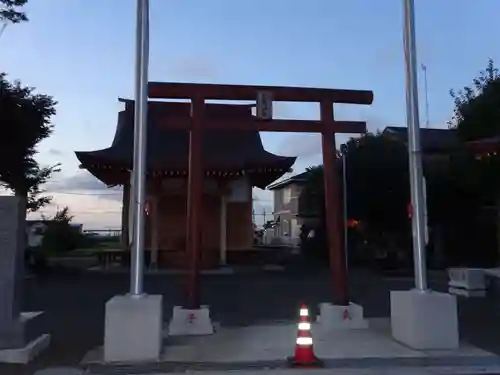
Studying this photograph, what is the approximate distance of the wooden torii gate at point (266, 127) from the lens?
11125mm

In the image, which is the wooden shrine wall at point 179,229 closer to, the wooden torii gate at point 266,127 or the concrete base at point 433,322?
the wooden torii gate at point 266,127

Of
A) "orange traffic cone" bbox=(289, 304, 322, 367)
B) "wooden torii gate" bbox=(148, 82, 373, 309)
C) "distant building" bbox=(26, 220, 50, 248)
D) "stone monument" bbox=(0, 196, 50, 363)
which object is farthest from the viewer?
"distant building" bbox=(26, 220, 50, 248)

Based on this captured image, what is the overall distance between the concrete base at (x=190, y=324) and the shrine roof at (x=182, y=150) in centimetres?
1390

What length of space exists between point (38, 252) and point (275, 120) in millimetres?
→ 20124

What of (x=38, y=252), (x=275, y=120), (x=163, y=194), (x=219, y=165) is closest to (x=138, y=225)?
(x=275, y=120)

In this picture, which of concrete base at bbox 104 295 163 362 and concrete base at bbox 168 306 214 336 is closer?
concrete base at bbox 104 295 163 362

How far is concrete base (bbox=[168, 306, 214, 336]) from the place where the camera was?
10.8 m

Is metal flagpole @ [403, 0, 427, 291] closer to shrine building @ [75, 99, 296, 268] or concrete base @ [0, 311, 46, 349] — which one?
concrete base @ [0, 311, 46, 349]

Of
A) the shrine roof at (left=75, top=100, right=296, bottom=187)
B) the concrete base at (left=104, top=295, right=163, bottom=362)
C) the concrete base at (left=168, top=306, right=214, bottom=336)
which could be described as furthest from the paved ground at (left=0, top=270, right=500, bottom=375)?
the shrine roof at (left=75, top=100, right=296, bottom=187)

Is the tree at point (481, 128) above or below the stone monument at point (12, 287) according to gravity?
above

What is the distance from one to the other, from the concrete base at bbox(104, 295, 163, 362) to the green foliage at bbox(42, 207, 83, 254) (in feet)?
88.7

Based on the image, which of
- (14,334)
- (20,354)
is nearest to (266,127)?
(14,334)

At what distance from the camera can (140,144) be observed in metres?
9.47

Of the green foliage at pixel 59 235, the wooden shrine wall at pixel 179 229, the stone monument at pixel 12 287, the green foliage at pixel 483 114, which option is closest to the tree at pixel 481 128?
the green foliage at pixel 483 114
